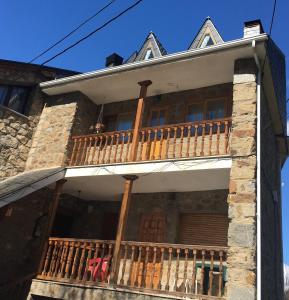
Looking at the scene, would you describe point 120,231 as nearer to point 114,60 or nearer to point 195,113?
point 195,113

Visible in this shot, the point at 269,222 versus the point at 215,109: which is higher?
the point at 215,109

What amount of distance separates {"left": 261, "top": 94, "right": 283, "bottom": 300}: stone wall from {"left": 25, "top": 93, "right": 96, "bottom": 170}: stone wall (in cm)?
512

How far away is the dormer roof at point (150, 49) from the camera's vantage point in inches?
460

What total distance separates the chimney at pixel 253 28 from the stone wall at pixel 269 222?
A: 143cm

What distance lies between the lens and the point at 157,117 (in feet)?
33.8

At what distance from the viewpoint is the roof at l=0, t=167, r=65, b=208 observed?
7.62m

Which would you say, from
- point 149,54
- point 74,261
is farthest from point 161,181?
point 149,54

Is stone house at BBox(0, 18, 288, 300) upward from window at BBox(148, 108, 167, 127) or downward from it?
downward

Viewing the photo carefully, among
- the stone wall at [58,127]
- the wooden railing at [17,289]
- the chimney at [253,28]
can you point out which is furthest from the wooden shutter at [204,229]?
the chimney at [253,28]

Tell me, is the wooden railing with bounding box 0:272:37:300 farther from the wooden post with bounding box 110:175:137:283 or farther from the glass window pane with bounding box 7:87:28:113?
the glass window pane with bounding box 7:87:28:113

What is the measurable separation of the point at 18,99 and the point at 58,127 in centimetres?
174

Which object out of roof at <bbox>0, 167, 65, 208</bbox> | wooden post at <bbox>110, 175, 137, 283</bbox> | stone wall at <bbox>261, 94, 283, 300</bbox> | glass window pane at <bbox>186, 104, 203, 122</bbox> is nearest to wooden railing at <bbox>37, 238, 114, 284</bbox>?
wooden post at <bbox>110, 175, 137, 283</bbox>

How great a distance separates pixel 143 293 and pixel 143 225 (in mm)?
3131

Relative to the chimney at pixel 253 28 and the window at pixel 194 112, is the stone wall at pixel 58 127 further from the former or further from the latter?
the chimney at pixel 253 28
